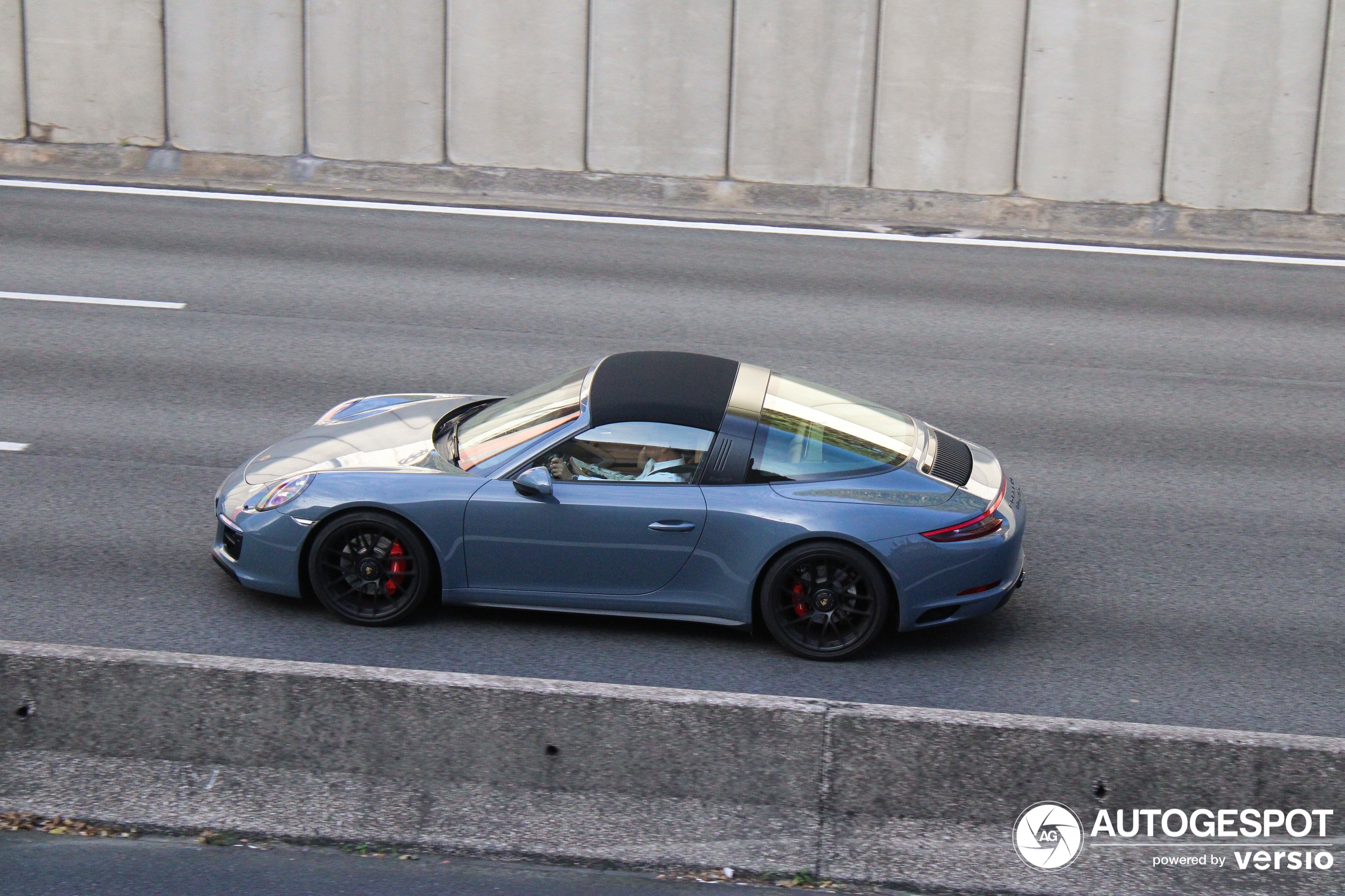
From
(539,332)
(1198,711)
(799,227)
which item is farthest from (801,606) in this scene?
(799,227)

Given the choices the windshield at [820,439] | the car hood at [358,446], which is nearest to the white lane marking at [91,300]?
the car hood at [358,446]

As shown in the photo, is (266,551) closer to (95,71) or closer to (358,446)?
(358,446)

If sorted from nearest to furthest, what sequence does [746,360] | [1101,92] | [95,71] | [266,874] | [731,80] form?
[266,874] → [746,360] → [1101,92] → [731,80] → [95,71]

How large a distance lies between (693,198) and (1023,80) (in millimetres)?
4177

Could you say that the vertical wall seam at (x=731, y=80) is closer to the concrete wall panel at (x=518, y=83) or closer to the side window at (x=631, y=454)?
the concrete wall panel at (x=518, y=83)

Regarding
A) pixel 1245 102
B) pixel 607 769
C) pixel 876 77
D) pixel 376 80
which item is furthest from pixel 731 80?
pixel 607 769

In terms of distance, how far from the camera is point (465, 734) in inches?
205

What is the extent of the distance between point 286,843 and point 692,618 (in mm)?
2240

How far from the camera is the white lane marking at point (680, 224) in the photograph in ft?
49.9

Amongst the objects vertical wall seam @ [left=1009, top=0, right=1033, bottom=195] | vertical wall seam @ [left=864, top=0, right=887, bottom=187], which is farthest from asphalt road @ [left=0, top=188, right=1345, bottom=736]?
vertical wall seam @ [left=864, top=0, right=887, bottom=187]

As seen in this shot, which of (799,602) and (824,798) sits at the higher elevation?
(799,602)

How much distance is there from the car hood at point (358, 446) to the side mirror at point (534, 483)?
68 cm

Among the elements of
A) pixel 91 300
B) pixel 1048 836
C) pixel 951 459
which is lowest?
pixel 1048 836

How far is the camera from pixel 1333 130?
52.1 ft
